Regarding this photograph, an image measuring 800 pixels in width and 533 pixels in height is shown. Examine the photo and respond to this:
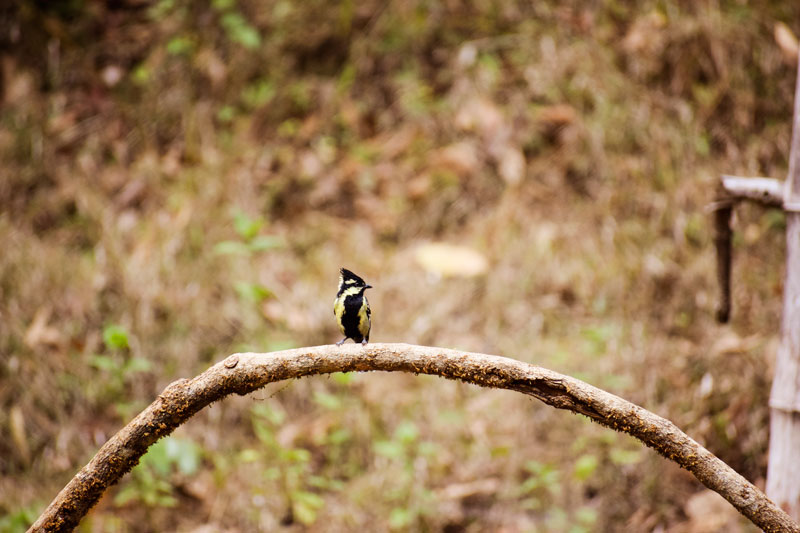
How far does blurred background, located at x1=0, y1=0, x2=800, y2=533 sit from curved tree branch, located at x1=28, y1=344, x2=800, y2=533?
1.66 metres

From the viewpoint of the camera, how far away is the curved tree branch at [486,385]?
2.05 metres

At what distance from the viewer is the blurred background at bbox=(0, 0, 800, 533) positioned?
4.05 metres

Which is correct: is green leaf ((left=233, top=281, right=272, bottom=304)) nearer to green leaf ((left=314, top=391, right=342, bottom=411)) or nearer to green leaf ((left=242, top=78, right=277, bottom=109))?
green leaf ((left=314, top=391, right=342, bottom=411))

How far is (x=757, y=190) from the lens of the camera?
2.68m

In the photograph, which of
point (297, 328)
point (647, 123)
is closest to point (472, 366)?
point (297, 328)

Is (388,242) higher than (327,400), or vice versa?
(388,242)

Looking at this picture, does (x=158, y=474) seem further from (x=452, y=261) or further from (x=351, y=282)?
(x=452, y=261)

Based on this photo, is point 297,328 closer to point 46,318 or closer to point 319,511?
point 319,511

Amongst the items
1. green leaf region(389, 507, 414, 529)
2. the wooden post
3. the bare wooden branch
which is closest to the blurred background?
green leaf region(389, 507, 414, 529)

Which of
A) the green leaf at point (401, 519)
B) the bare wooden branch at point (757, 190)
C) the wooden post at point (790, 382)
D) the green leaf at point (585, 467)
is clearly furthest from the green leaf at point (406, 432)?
the bare wooden branch at point (757, 190)

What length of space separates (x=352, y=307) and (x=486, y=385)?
0.66 meters

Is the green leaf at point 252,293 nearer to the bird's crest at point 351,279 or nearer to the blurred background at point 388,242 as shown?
the blurred background at point 388,242

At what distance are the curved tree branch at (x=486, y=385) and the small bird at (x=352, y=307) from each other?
41 centimetres

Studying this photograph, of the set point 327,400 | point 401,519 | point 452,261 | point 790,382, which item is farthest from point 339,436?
point 790,382
